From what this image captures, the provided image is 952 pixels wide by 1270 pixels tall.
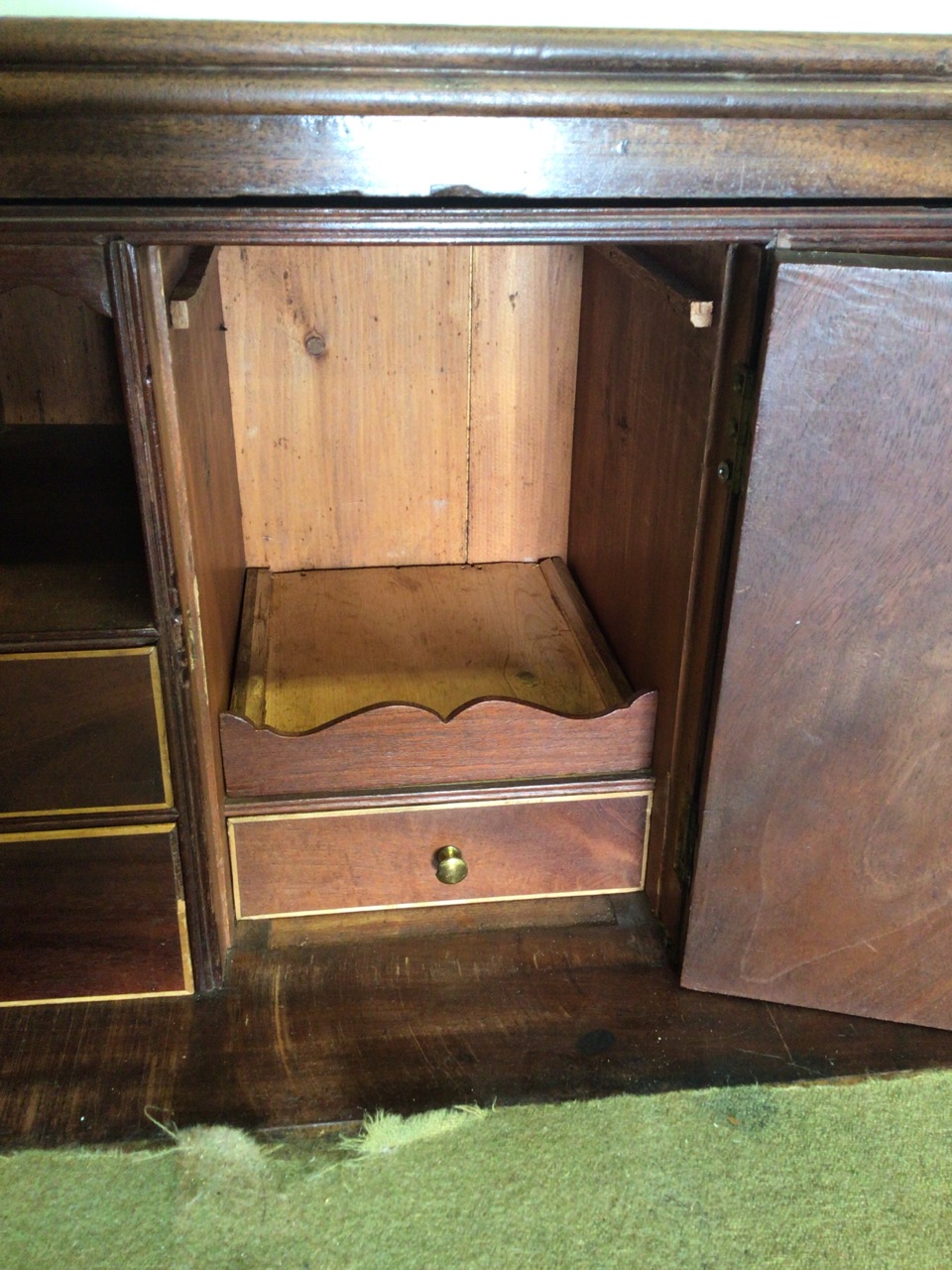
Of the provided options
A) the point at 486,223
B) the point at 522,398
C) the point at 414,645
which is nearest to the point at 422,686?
the point at 414,645

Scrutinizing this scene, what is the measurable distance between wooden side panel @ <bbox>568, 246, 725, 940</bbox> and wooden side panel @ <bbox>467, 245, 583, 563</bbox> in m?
0.04

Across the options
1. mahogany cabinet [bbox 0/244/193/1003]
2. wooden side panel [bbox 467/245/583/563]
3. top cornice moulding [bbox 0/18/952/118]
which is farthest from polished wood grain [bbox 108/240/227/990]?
wooden side panel [bbox 467/245/583/563]

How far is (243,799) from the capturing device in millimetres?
1180

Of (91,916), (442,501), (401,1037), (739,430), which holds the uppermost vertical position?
(739,430)

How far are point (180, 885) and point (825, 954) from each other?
27.1 inches

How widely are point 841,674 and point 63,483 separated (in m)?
0.94

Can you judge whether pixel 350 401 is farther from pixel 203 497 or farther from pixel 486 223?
pixel 486 223

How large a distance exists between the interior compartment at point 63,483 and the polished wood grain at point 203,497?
0.07 m

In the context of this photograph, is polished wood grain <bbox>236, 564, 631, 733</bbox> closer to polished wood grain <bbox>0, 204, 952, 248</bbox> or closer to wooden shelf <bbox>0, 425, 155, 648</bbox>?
wooden shelf <bbox>0, 425, 155, 648</bbox>

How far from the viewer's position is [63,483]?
1328mm

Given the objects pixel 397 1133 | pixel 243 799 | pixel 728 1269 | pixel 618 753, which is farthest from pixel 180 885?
pixel 728 1269

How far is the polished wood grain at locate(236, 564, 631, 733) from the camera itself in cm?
→ 127

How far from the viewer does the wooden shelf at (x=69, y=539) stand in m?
0.99

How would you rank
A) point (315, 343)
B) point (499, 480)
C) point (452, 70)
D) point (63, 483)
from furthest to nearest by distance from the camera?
point (499, 480) → point (315, 343) → point (63, 483) → point (452, 70)
